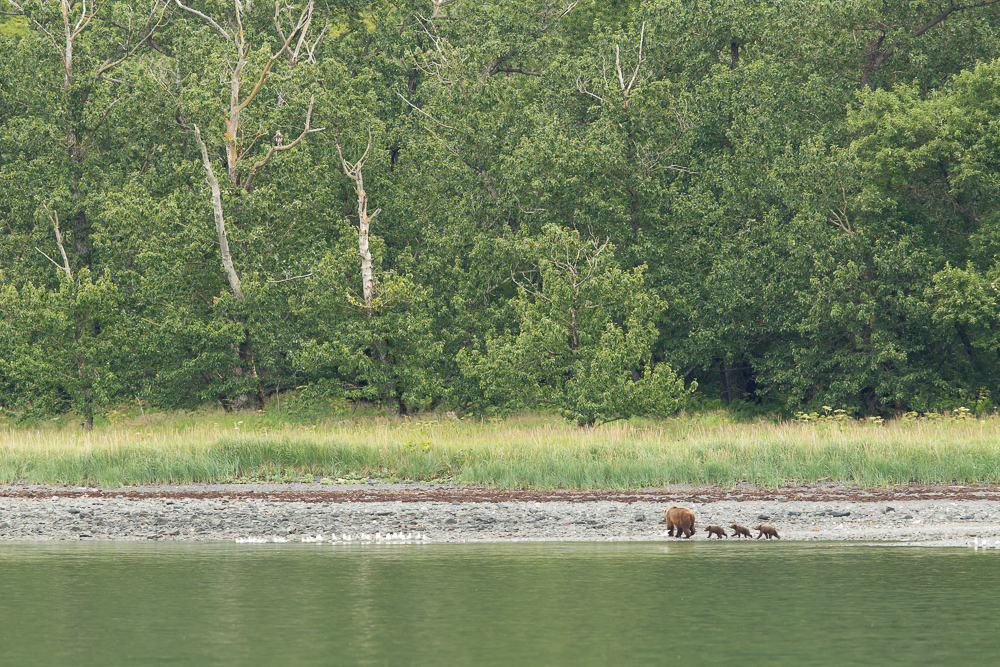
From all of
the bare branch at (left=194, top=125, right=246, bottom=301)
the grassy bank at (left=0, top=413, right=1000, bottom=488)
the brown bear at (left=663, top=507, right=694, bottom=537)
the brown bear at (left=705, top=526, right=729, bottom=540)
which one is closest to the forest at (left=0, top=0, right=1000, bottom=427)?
Result: the bare branch at (left=194, top=125, right=246, bottom=301)

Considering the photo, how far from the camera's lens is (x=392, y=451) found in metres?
28.3

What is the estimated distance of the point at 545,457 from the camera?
2641 cm

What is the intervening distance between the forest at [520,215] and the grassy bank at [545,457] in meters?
9.77

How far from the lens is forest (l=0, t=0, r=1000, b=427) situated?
41.8 m

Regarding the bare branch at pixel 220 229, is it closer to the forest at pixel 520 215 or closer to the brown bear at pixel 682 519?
the forest at pixel 520 215

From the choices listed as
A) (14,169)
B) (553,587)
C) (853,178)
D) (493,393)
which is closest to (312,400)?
(493,393)

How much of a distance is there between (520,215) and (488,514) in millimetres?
27221

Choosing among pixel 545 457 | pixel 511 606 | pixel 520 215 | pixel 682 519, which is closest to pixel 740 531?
pixel 682 519

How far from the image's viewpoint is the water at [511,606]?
36.4ft

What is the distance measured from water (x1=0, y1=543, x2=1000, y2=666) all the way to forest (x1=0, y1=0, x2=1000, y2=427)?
21.0m

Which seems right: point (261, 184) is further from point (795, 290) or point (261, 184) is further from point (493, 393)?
point (795, 290)

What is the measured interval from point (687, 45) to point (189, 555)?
36231 mm

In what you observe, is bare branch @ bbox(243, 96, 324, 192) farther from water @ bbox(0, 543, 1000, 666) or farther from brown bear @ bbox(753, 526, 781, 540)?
brown bear @ bbox(753, 526, 781, 540)

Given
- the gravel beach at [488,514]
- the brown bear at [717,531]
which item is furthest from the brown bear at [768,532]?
the brown bear at [717,531]
